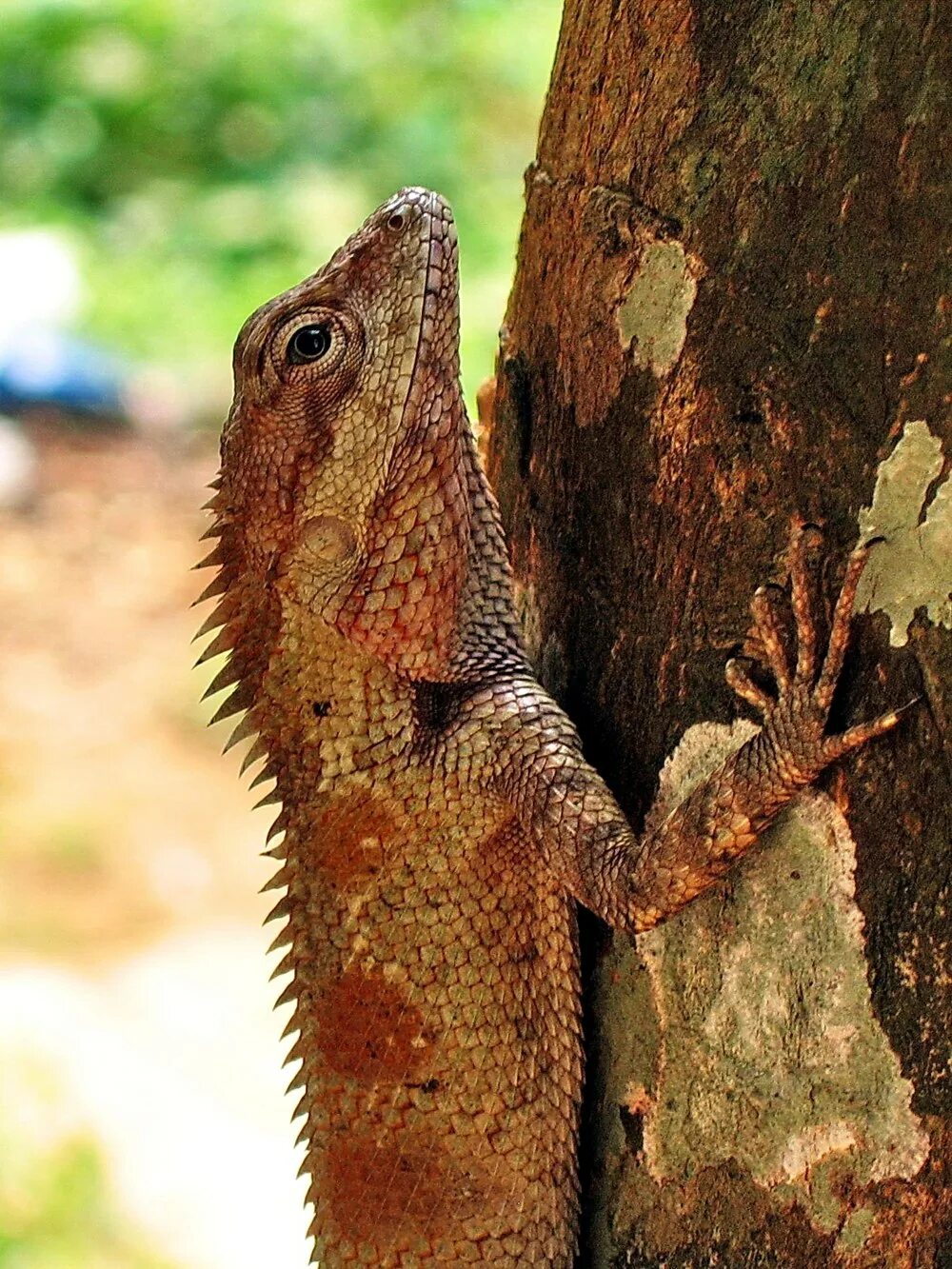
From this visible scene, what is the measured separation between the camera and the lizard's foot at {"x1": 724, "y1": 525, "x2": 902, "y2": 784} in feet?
6.52

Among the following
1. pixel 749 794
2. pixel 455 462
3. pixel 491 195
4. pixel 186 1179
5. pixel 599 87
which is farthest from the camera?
pixel 491 195

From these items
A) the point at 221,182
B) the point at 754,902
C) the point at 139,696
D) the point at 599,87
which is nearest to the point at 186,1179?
the point at 139,696

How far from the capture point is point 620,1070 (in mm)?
2408

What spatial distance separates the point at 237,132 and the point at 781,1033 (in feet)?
37.3

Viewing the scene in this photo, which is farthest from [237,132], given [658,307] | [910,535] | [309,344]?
[910,535]

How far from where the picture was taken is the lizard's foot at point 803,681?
1986 millimetres

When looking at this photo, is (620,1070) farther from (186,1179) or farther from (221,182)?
(221,182)

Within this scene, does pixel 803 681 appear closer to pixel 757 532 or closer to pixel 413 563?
pixel 757 532

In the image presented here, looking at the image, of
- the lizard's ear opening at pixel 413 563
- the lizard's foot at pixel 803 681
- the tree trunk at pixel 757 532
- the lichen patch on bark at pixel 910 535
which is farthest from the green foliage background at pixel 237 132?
the lichen patch on bark at pixel 910 535

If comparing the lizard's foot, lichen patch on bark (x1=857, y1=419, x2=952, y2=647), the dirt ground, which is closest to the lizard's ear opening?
the lizard's foot

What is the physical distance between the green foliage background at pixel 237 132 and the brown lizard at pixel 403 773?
7.30 m

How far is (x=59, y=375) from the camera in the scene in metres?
12.0

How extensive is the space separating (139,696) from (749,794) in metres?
8.17

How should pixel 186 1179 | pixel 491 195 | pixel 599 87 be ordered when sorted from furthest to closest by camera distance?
1. pixel 491 195
2. pixel 186 1179
3. pixel 599 87
